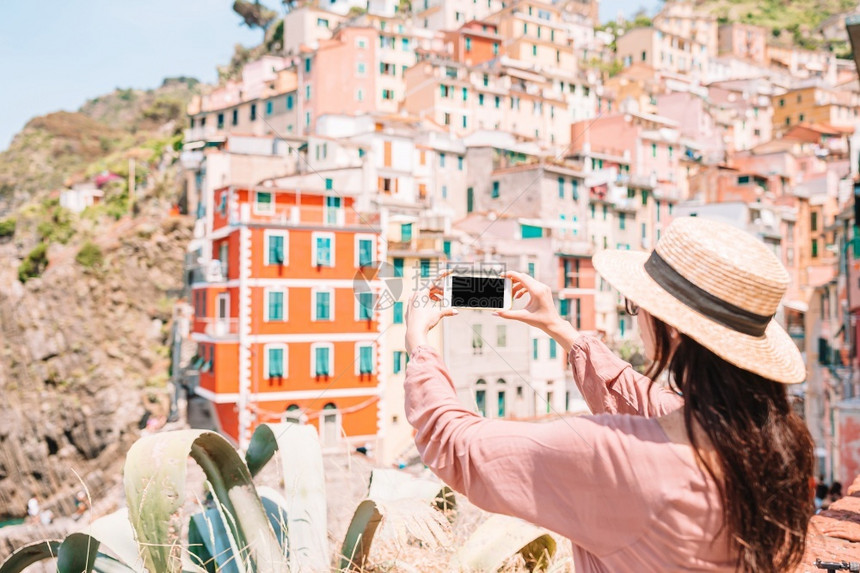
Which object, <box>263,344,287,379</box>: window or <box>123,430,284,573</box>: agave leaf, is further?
<box>263,344,287,379</box>: window

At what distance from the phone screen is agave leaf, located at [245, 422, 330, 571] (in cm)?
99

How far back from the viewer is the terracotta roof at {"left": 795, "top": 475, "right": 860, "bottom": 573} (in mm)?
2090

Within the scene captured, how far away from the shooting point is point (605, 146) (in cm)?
3609

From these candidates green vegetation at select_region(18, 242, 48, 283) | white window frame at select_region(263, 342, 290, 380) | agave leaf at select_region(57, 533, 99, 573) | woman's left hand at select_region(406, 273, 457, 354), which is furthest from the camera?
green vegetation at select_region(18, 242, 48, 283)

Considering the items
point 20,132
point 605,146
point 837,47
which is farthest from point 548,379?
point 837,47

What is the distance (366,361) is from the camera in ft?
63.0

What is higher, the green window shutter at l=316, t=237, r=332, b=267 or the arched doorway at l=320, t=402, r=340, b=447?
the green window shutter at l=316, t=237, r=332, b=267

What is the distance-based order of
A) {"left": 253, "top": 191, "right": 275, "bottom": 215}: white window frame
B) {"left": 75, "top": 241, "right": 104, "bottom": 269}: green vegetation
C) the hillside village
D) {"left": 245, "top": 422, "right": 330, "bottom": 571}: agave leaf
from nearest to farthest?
{"left": 245, "top": 422, "right": 330, "bottom": 571}: agave leaf, the hillside village, {"left": 253, "top": 191, "right": 275, "bottom": 215}: white window frame, {"left": 75, "top": 241, "right": 104, "bottom": 269}: green vegetation

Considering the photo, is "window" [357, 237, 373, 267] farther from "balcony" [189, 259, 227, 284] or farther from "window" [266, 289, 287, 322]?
"balcony" [189, 259, 227, 284]

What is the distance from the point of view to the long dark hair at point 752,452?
1.17 metres

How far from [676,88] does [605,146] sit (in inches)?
599

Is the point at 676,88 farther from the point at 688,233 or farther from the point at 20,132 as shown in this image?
the point at 688,233

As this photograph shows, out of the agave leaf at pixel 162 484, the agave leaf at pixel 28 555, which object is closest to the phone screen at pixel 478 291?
the agave leaf at pixel 162 484

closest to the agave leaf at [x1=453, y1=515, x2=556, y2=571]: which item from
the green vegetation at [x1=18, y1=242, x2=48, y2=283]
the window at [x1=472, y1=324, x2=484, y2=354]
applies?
the window at [x1=472, y1=324, x2=484, y2=354]
